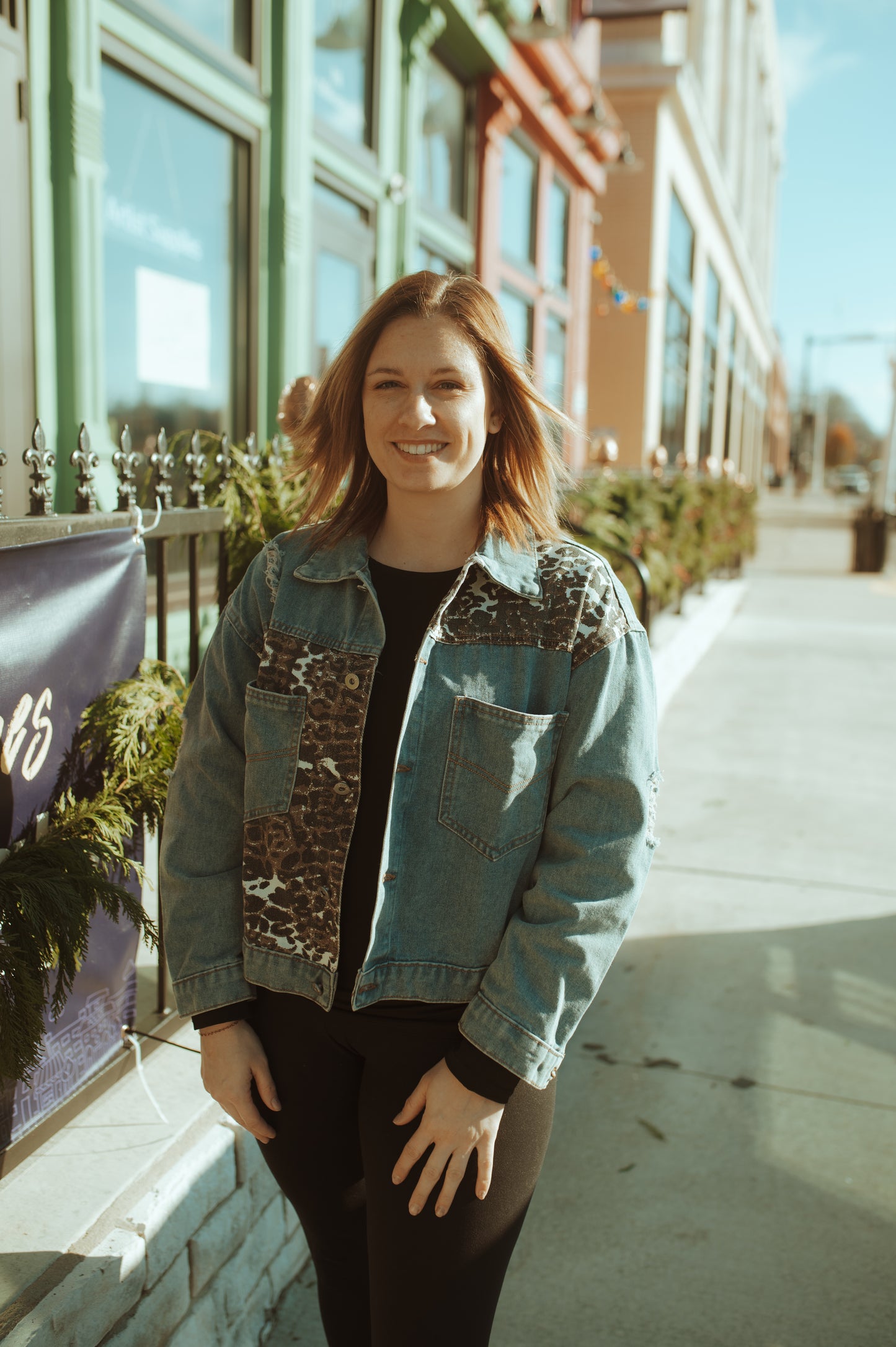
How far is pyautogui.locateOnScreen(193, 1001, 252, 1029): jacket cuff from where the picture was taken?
1.72 m

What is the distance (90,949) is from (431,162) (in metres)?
8.87

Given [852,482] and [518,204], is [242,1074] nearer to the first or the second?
[518,204]

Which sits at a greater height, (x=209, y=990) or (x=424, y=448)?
(x=424, y=448)

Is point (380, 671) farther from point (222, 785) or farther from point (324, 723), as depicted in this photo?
point (222, 785)

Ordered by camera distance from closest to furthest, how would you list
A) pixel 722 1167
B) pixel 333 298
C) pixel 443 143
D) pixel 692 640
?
pixel 722 1167 → pixel 333 298 → pixel 443 143 → pixel 692 640

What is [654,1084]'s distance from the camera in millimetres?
3307

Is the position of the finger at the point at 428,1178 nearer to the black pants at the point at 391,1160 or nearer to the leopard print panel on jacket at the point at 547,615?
the black pants at the point at 391,1160

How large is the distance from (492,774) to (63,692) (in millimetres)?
1054

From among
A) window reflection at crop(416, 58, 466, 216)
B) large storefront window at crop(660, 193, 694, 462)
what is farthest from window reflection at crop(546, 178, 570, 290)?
large storefront window at crop(660, 193, 694, 462)

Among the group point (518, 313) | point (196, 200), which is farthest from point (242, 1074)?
point (518, 313)

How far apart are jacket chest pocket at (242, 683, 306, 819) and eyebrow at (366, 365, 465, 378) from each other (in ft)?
1.64

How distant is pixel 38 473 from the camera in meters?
2.26

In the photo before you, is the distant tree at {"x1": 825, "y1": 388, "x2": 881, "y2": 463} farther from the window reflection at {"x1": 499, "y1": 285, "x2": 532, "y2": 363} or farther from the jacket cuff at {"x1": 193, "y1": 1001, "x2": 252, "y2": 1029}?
the jacket cuff at {"x1": 193, "y1": 1001, "x2": 252, "y2": 1029}

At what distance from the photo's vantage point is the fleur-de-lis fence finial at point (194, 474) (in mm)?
2727
